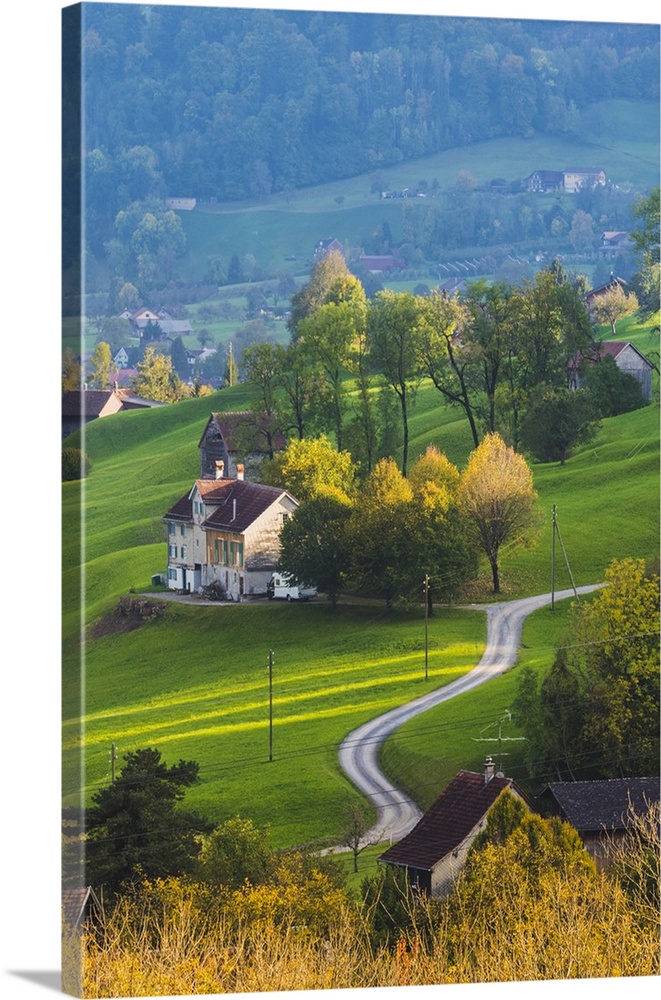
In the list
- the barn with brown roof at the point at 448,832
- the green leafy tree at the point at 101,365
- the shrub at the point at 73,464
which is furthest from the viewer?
the barn with brown roof at the point at 448,832

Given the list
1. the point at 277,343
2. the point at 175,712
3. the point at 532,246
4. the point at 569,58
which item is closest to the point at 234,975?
the point at 175,712

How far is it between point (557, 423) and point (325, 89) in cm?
278

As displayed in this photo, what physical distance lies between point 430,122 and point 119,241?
2538mm

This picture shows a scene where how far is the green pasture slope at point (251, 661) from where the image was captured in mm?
11828

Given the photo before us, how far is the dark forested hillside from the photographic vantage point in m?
12.1

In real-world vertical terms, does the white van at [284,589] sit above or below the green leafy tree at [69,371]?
below

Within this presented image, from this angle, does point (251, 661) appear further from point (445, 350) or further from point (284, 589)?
point (445, 350)

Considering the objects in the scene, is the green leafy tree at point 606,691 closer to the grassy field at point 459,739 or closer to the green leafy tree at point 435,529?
the grassy field at point 459,739

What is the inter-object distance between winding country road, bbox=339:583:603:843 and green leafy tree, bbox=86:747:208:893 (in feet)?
3.48

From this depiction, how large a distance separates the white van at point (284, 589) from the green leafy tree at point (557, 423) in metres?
1.92

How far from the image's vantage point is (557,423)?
1355cm

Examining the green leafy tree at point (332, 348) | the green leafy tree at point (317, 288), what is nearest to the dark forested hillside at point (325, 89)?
the green leafy tree at point (317, 288)

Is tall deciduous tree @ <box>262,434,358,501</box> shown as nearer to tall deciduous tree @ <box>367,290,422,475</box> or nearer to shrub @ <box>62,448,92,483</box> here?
tall deciduous tree @ <box>367,290,422,475</box>

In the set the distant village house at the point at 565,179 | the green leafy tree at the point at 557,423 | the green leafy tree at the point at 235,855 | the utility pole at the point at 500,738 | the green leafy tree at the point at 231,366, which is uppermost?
the distant village house at the point at 565,179
